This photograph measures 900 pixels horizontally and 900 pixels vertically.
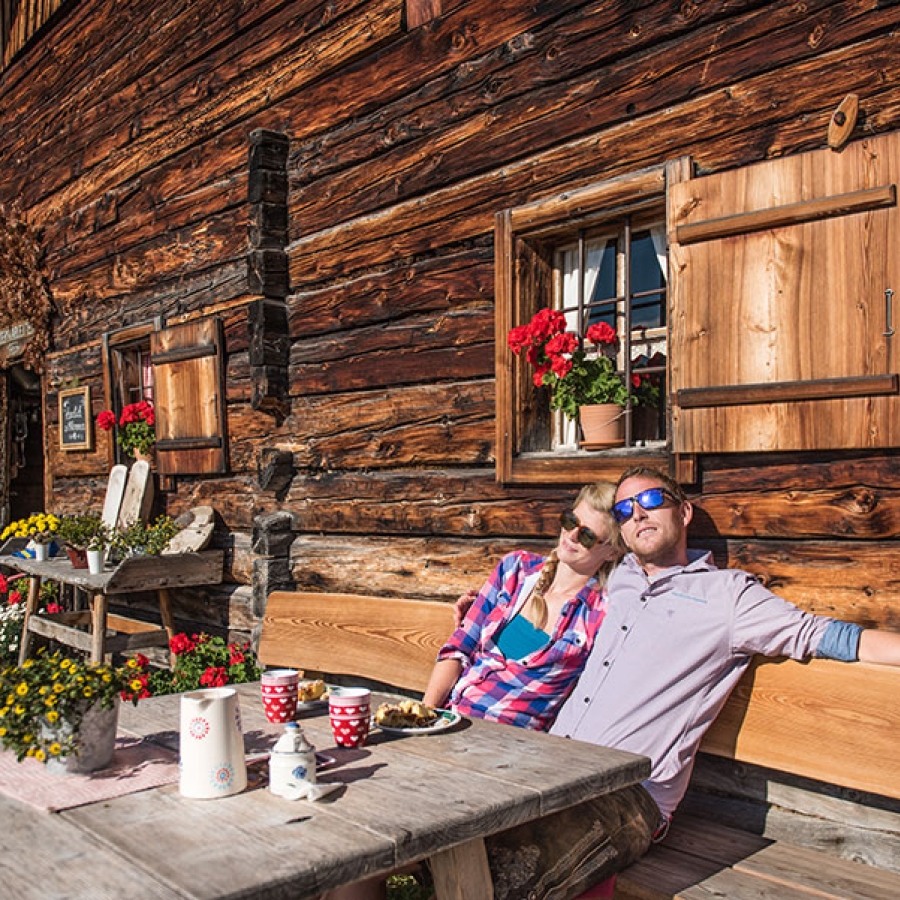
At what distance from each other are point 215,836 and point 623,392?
106 inches

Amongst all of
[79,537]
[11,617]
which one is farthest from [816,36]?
[11,617]

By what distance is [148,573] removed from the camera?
20.3 ft

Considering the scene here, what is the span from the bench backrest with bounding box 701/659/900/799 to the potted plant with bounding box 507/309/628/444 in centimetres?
128

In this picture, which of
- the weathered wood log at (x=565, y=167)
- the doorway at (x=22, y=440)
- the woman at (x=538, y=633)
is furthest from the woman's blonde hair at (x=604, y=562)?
the doorway at (x=22, y=440)

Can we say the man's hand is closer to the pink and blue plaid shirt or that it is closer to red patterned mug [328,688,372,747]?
the pink and blue plaid shirt

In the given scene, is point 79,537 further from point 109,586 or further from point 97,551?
point 109,586

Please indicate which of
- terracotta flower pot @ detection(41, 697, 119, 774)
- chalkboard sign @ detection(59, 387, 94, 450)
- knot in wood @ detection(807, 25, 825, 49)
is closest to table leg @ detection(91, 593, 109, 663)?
chalkboard sign @ detection(59, 387, 94, 450)

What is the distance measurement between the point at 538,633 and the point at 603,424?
1023 mm

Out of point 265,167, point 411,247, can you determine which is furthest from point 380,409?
point 265,167

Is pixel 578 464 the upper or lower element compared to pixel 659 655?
upper

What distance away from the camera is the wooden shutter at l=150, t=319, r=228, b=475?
6602 millimetres

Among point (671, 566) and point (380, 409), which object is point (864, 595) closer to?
point (671, 566)

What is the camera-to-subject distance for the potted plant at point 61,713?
227 cm

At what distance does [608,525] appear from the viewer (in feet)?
11.6
